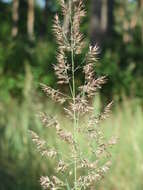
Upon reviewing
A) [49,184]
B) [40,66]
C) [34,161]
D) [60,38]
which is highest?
[60,38]

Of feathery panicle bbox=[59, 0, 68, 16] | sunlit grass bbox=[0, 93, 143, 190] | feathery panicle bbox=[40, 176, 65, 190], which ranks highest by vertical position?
feathery panicle bbox=[59, 0, 68, 16]

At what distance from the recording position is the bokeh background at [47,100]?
4.48 metres

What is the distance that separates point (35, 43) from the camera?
11008 millimetres

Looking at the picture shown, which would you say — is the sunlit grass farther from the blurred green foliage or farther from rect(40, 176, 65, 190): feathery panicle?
the blurred green foliage

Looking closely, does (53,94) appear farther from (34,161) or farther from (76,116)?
(34,161)

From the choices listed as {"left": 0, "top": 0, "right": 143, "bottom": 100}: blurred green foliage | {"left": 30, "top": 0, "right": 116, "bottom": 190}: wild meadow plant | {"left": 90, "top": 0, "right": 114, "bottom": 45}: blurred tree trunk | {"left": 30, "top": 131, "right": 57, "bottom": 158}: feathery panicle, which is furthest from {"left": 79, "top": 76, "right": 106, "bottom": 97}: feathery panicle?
{"left": 90, "top": 0, "right": 114, "bottom": 45}: blurred tree trunk

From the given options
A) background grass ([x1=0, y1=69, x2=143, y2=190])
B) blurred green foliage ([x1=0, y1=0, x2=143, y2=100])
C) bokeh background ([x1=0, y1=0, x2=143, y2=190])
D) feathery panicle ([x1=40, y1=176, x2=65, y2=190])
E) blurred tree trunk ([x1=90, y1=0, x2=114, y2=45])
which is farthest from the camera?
blurred tree trunk ([x1=90, y1=0, x2=114, y2=45])

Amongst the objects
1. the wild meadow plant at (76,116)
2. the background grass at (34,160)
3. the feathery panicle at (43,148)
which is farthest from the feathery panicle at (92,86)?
the background grass at (34,160)

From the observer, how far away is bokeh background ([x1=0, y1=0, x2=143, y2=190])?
14.7ft

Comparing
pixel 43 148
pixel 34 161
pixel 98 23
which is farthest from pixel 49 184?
pixel 98 23

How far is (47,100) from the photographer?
757 centimetres

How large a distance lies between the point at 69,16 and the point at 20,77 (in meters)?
7.67

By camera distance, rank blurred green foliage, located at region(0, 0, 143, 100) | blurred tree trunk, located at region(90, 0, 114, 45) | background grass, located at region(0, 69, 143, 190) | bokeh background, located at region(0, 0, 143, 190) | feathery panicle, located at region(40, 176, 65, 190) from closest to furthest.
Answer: feathery panicle, located at region(40, 176, 65, 190)
background grass, located at region(0, 69, 143, 190)
bokeh background, located at region(0, 0, 143, 190)
blurred green foliage, located at region(0, 0, 143, 100)
blurred tree trunk, located at region(90, 0, 114, 45)

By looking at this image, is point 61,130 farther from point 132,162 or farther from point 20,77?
point 20,77
